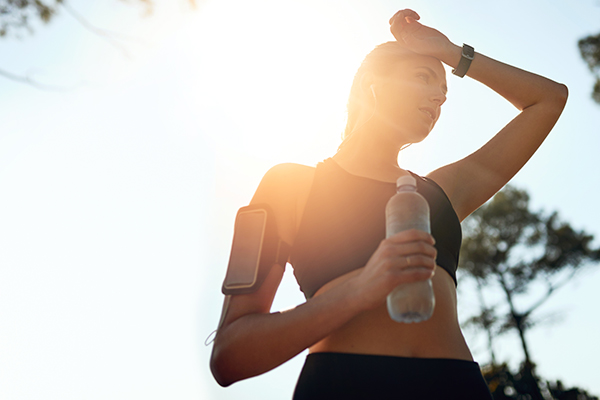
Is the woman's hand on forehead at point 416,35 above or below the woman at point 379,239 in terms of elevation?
above

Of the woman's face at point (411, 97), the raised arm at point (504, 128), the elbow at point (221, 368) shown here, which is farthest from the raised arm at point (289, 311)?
the raised arm at point (504, 128)

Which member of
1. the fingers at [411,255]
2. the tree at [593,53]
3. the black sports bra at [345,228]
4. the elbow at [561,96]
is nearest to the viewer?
the fingers at [411,255]

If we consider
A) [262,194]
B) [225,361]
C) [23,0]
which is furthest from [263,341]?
[23,0]

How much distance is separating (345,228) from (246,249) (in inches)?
15.7

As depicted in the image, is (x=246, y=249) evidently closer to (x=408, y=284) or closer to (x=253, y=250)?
(x=253, y=250)

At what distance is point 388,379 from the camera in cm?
144

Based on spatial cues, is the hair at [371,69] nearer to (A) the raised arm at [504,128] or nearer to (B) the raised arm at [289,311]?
(A) the raised arm at [504,128]

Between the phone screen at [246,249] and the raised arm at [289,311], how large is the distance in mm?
66

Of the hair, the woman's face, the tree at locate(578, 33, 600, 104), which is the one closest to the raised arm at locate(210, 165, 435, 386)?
the woman's face

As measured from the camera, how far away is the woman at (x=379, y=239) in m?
1.43

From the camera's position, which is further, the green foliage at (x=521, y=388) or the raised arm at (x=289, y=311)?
the green foliage at (x=521, y=388)

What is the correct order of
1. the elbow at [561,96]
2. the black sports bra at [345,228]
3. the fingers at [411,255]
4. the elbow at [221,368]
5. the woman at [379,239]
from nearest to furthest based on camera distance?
the fingers at [411,255] < the woman at [379,239] < the elbow at [221,368] < the black sports bra at [345,228] < the elbow at [561,96]

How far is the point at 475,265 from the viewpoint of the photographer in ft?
61.3

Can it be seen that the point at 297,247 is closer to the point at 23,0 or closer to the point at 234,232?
the point at 234,232
